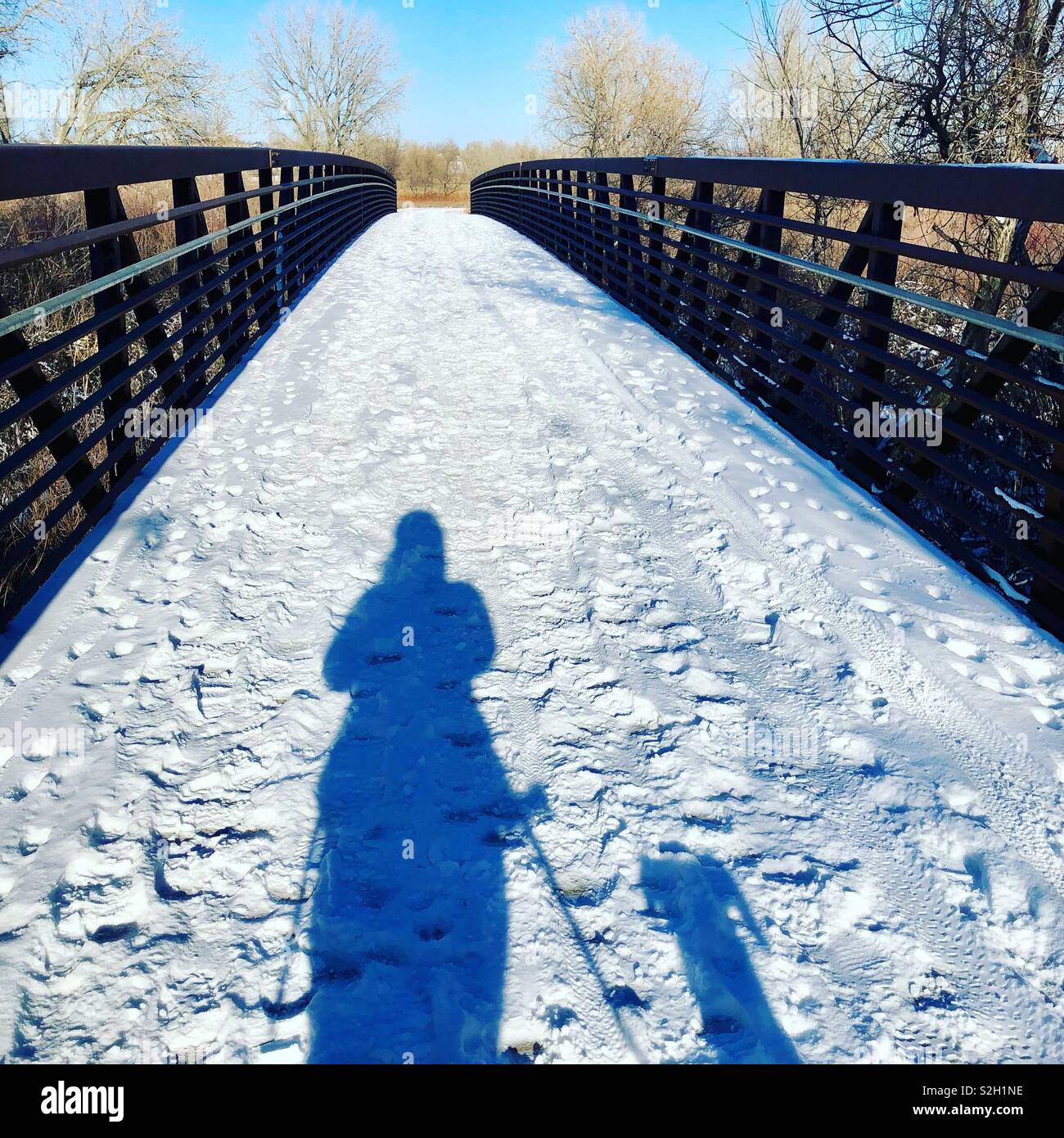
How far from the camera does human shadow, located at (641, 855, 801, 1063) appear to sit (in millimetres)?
1895

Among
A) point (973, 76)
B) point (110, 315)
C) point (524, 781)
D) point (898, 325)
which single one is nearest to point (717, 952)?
point (524, 781)

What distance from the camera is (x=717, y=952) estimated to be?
209cm

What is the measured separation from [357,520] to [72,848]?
223 cm

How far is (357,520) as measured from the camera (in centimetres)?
426

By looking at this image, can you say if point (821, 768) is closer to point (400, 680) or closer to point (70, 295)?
point (400, 680)

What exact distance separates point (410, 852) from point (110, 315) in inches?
135

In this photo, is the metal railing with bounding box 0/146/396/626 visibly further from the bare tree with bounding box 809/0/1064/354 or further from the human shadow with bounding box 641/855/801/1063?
the bare tree with bounding box 809/0/1064/354

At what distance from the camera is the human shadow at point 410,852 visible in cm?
Result: 191

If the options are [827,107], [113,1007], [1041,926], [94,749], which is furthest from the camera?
[827,107]

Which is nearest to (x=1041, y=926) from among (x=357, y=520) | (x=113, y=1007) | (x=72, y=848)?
(x=113, y=1007)

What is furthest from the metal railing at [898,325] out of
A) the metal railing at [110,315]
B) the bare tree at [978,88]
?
the metal railing at [110,315]

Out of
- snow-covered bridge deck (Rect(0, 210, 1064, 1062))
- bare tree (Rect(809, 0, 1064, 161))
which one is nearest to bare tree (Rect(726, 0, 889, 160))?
bare tree (Rect(809, 0, 1064, 161))

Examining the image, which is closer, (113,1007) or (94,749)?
(113,1007)

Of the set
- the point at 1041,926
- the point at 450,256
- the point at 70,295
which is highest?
the point at 450,256
